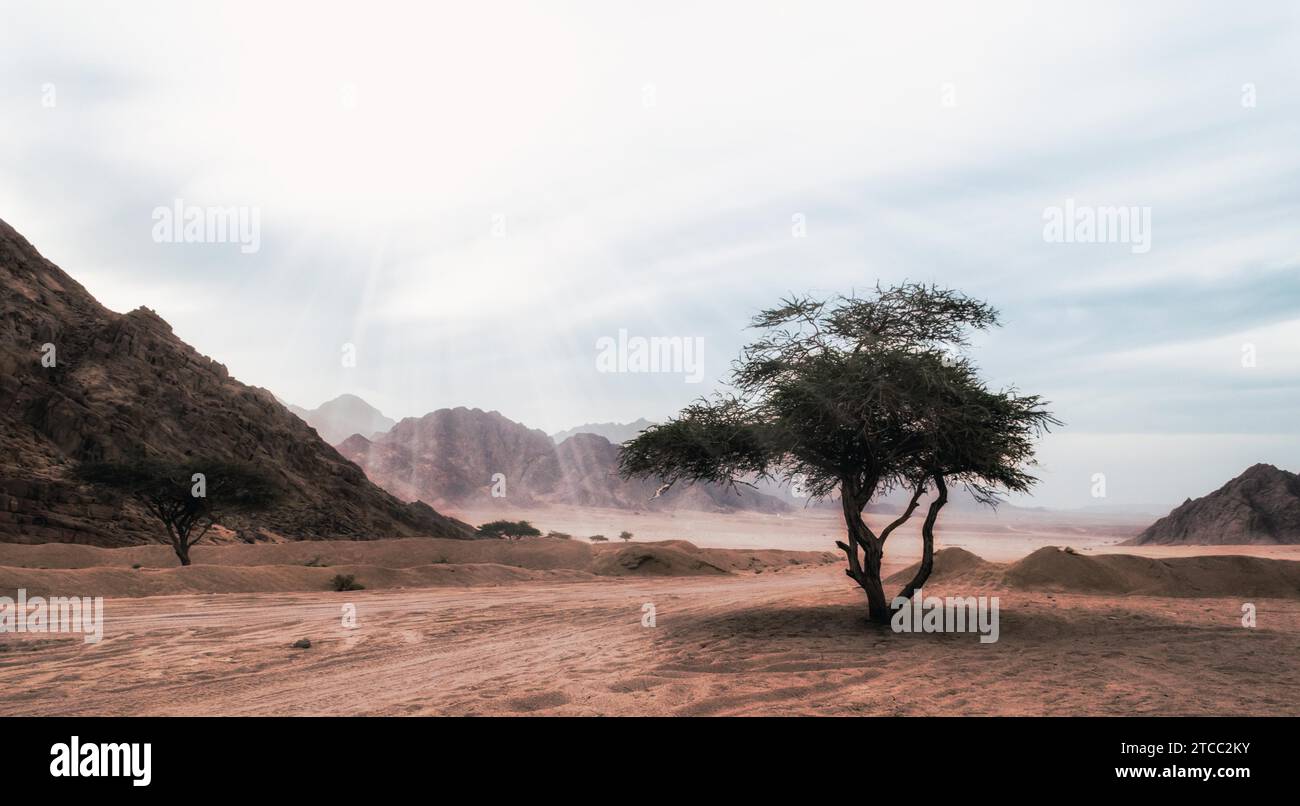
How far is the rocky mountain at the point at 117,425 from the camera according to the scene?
1805 inches

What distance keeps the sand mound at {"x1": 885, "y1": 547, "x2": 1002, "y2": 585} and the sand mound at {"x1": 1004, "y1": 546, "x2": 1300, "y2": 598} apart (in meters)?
0.84

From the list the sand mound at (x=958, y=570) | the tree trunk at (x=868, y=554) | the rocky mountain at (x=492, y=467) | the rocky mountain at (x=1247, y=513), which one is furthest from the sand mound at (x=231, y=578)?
the rocky mountain at (x=492, y=467)

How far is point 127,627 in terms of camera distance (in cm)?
1502

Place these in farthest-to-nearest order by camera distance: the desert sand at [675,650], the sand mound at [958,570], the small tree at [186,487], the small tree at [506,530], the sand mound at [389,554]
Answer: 1. the small tree at [506,530]
2. the sand mound at [389,554]
3. the small tree at [186,487]
4. the sand mound at [958,570]
5. the desert sand at [675,650]

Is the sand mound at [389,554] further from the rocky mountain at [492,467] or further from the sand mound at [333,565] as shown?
the rocky mountain at [492,467]

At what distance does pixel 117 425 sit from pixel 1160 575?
2502 inches

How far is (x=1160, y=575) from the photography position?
21688 mm

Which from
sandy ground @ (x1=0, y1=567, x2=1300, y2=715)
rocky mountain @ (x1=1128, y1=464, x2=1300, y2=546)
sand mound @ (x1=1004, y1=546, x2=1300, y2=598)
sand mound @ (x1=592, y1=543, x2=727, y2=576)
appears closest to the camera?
sandy ground @ (x1=0, y1=567, x2=1300, y2=715)

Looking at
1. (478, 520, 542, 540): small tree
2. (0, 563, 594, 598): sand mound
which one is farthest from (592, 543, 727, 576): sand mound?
(478, 520, 542, 540): small tree

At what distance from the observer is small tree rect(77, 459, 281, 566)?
120 ft

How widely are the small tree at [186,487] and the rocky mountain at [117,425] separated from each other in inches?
193

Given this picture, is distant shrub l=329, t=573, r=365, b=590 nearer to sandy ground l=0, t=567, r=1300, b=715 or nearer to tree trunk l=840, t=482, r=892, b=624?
sandy ground l=0, t=567, r=1300, b=715

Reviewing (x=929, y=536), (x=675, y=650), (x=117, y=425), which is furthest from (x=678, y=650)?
(x=117, y=425)
